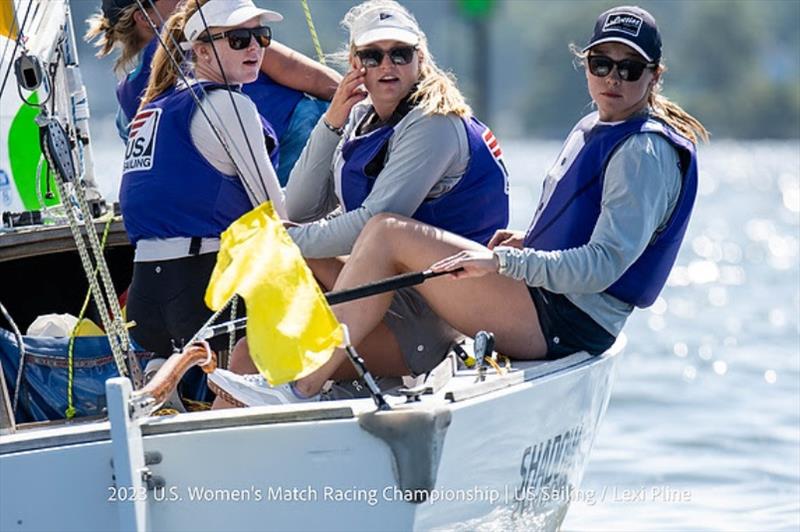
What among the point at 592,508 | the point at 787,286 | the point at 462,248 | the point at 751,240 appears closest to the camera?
the point at 462,248

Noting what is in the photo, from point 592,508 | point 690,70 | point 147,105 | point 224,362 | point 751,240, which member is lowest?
point 690,70

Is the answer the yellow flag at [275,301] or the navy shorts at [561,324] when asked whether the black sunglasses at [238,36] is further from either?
the yellow flag at [275,301]

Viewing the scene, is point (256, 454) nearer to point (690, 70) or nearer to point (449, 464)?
point (449, 464)

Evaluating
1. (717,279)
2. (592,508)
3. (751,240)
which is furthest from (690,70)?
(592,508)

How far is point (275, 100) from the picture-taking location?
532 cm

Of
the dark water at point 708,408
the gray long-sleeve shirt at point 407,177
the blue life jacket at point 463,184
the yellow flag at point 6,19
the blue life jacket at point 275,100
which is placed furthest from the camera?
the dark water at point 708,408

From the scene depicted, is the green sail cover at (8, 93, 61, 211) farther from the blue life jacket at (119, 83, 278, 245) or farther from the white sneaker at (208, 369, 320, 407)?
the white sneaker at (208, 369, 320, 407)

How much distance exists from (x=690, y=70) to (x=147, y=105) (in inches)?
2594

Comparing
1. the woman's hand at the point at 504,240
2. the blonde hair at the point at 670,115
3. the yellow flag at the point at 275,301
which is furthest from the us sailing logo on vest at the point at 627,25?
the yellow flag at the point at 275,301

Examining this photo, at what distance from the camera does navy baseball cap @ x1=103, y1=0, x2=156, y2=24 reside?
5383 millimetres

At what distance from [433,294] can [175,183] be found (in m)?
0.75

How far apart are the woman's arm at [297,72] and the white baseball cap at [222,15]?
2.40 ft

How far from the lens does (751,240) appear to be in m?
22.1

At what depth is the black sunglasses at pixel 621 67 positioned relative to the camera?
14.1 feet
